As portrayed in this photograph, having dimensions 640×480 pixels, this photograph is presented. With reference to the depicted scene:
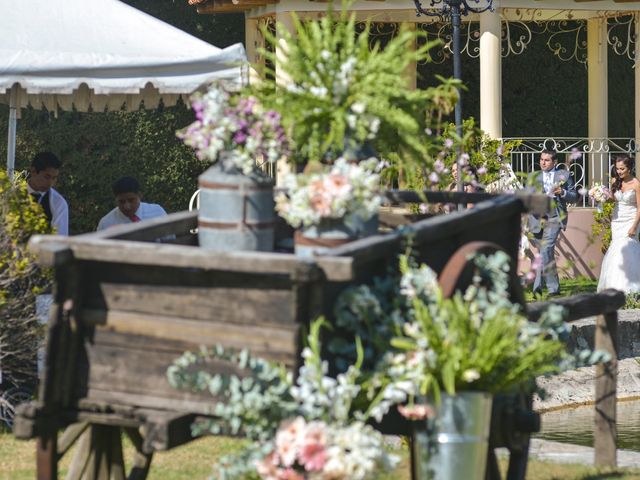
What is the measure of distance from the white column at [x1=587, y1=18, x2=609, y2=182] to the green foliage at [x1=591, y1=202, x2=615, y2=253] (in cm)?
159

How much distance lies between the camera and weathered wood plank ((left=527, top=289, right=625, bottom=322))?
584 centimetres

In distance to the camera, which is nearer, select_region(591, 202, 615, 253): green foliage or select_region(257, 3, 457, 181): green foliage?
select_region(257, 3, 457, 181): green foliage

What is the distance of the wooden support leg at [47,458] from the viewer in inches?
187

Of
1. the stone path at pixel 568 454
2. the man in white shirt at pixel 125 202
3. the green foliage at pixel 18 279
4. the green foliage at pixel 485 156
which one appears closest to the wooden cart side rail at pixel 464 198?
the stone path at pixel 568 454

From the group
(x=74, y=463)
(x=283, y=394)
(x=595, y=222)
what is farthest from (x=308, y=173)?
(x=595, y=222)

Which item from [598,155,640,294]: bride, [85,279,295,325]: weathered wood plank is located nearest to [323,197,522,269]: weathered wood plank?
[85,279,295,325]: weathered wood plank

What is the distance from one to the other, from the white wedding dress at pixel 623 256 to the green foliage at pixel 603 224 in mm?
1531

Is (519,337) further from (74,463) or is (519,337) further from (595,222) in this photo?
(595,222)

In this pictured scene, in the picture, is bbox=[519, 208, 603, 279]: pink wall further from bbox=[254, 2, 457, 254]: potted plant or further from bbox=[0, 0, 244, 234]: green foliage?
bbox=[254, 2, 457, 254]: potted plant

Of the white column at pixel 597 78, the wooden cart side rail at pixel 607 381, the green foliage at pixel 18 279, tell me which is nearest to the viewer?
the wooden cart side rail at pixel 607 381

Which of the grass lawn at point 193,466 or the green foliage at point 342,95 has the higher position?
Answer: the green foliage at point 342,95

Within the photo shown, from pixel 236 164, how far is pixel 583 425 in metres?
5.64

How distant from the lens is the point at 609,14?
57.4ft

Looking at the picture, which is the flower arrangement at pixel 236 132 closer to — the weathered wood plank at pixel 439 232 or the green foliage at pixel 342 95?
the green foliage at pixel 342 95
